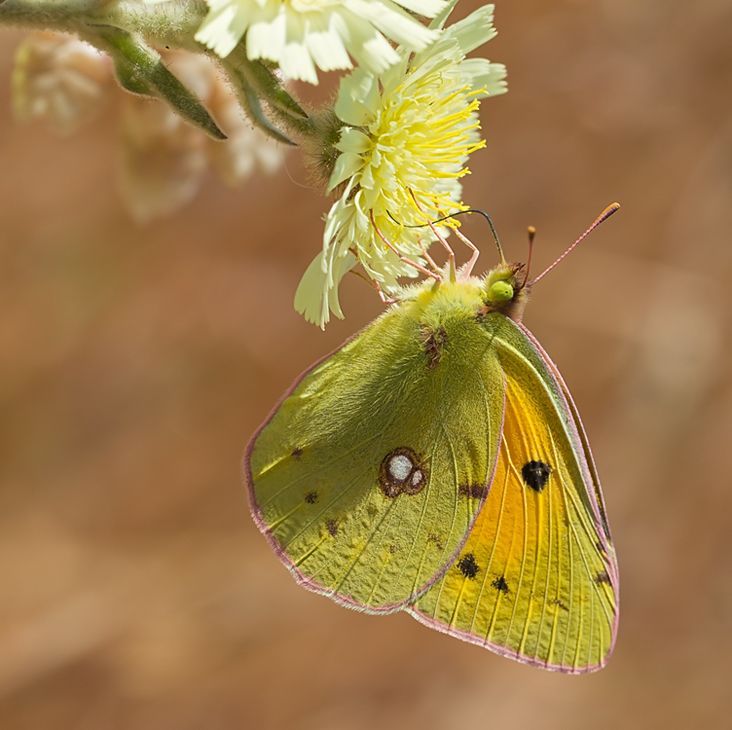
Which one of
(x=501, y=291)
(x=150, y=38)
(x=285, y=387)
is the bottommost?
(x=285, y=387)

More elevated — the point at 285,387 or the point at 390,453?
the point at 390,453

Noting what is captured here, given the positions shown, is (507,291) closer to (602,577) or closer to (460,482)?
(460,482)

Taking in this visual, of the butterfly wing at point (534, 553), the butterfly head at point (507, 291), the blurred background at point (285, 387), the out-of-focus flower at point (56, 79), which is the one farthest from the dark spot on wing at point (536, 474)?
the blurred background at point (285, 387)

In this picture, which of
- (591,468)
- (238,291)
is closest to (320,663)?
(238,291)

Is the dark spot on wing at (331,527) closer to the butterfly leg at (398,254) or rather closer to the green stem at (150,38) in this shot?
the butterfly leg at (398,254)

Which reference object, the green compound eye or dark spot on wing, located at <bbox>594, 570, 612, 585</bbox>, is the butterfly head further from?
dark spot on wing, located at <bbox>594, 570, 612, 585</bbox>

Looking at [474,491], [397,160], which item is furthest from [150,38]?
[474,491]

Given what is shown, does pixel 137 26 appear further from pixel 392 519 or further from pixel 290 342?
pixel 290 342
